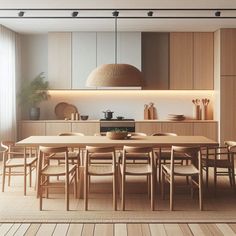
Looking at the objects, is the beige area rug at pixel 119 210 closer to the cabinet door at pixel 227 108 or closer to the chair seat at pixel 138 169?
the chair seat at pixel 138 169

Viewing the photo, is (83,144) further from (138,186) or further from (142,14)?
(142,14)

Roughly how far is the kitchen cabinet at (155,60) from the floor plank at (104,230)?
209 inches

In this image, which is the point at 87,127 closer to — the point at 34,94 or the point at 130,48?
the point at 34,94

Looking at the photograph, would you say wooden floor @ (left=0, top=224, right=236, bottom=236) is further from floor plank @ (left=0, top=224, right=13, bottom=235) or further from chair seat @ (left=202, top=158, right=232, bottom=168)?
chair seat @ (left=202, top=158, right=232, bottom=168)

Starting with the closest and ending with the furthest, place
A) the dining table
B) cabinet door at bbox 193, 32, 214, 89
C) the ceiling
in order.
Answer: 1. the dining table
2. the ceiling
3. cabinet door at bbox 193, 32, 214, 89

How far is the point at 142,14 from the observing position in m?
7.65

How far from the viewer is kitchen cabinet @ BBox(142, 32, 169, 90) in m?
9.43

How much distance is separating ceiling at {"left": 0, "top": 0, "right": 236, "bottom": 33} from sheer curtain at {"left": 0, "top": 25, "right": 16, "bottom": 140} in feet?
0.95

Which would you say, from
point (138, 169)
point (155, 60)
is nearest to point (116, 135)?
point (138, 169)

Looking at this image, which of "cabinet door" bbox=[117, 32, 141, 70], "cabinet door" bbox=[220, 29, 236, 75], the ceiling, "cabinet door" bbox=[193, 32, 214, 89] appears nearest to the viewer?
the ceiling

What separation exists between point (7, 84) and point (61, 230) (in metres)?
5.14

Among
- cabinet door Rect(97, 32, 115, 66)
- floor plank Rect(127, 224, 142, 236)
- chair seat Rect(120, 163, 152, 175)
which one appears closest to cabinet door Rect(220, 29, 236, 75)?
cabinet door Rect(97, 32, 115, 66)

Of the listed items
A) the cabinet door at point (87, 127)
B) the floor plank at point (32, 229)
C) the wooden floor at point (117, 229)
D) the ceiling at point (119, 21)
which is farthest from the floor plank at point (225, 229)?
the cabinet door at point (87, 127)

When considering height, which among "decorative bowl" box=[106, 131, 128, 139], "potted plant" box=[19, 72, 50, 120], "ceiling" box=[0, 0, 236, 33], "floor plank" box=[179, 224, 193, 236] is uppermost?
"ceiling" box=[0, 0, 236, 33]
